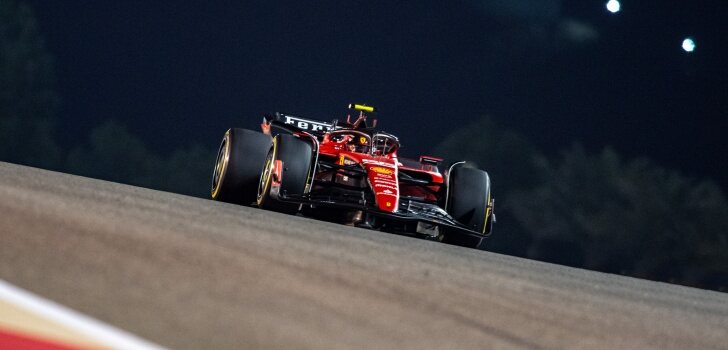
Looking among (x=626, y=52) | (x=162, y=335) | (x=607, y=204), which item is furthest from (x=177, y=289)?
(x=607, y=204)

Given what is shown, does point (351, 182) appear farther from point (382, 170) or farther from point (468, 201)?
point (468, 201)

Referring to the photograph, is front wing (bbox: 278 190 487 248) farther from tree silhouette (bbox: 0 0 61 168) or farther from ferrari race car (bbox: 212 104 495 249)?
tree silhouette (bbox: 0 0 61 168)

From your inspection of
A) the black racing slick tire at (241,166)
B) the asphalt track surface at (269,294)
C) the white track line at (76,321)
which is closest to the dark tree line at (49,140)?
the black racing slick tire at (241,166)

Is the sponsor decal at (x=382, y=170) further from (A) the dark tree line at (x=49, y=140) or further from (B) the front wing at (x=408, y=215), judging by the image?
(A) the dark tree line at (x=49, y=140)

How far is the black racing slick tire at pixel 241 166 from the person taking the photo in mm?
6984

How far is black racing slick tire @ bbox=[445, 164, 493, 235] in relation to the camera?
7.14 metres

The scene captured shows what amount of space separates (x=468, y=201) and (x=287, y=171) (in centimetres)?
149

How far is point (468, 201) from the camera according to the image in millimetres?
7148

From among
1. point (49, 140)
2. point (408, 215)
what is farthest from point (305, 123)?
point (49, 140)

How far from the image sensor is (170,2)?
75.5 feet

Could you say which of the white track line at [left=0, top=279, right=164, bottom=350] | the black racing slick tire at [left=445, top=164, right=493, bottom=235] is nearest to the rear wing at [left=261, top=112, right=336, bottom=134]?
the black racing slick tire at [left=445, top=164, right=493, bottom=235]

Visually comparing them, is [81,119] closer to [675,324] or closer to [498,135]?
[498,135]

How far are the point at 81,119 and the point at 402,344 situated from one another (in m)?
21.8

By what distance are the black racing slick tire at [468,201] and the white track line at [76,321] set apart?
6109mm
